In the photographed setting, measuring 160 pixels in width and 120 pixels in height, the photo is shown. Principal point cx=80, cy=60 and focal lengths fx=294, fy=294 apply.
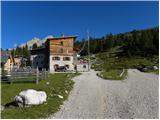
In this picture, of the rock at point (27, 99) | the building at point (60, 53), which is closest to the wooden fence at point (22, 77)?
the rock at point (27, 99)

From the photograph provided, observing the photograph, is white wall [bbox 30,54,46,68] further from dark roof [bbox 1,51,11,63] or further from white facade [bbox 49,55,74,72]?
dark roof [bbox 1,51,11,63]

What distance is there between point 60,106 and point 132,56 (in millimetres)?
118822

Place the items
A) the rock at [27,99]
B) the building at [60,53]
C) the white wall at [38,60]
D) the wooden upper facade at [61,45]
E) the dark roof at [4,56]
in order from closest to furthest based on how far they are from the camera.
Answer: the rock at [27,99], the dark roof at [4,56], the building at [60,53], the wooden upper facade at [61,45], the white wall at [38,60]

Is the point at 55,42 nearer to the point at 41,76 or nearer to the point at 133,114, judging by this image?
the point at 41,76

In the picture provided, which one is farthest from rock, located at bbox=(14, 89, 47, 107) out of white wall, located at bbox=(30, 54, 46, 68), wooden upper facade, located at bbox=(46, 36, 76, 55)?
white wall, located at bbox=(30, 54, 46, 68)

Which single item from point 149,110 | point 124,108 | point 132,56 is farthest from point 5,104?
point 132,56

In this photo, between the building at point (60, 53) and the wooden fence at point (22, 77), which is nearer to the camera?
the wooden fence at point (22, 77)

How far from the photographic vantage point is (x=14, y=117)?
13.9m

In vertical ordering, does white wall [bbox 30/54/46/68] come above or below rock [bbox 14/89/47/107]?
above

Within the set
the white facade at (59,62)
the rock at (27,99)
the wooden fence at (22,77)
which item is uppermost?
the white facade at (59,62)

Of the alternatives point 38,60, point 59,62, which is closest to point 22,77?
point 59,62

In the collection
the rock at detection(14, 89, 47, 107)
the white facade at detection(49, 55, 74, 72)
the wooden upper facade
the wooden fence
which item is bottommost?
the rock at detection(14, 89, 47, 107)

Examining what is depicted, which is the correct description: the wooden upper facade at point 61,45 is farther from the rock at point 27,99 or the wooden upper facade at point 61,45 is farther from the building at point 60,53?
the rock at point 27,99

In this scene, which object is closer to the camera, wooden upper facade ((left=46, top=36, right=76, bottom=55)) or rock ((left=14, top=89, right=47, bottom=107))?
rock ((left=14, top=89, right=47, bottom=107))
